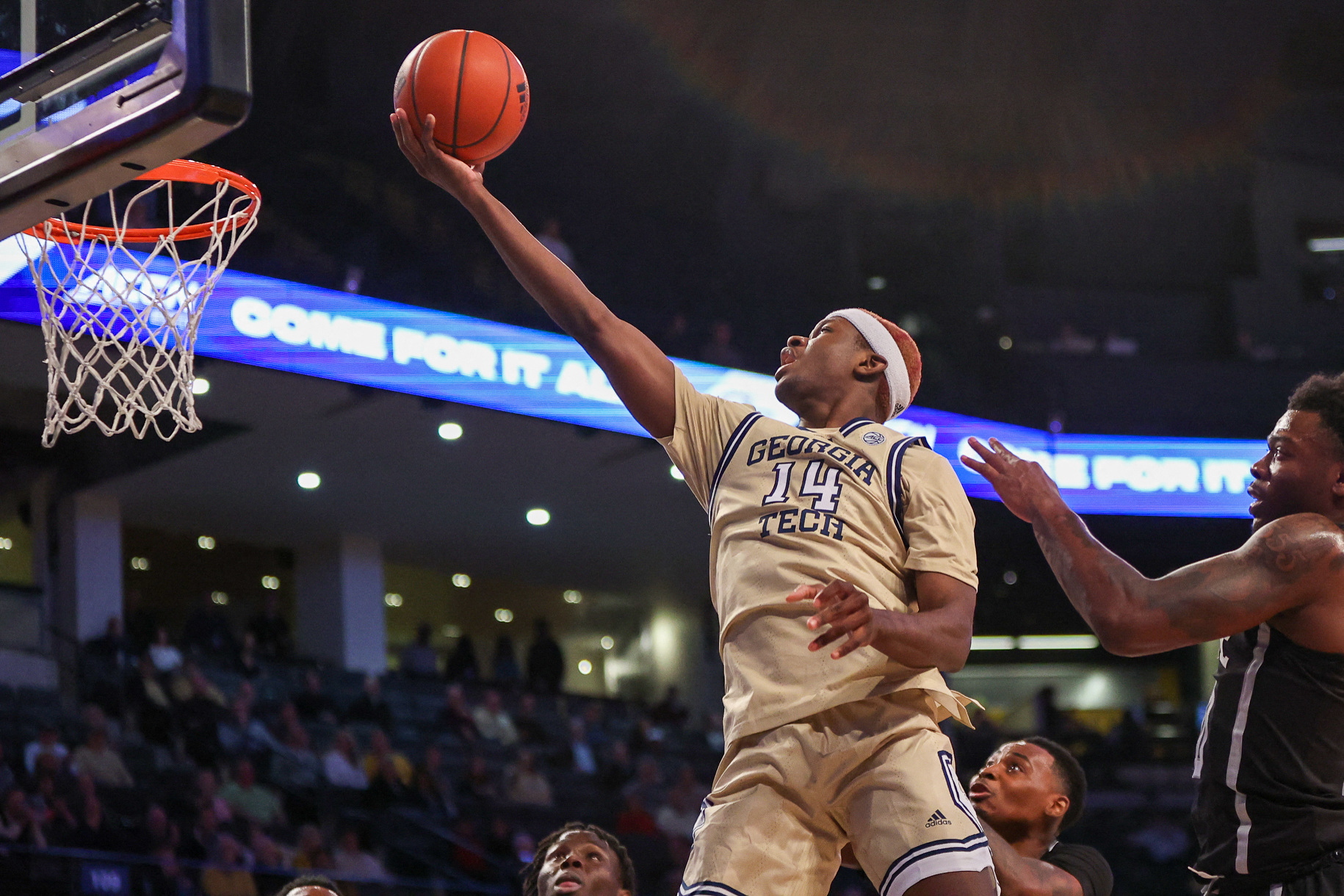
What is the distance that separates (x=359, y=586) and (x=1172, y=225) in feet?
43.1

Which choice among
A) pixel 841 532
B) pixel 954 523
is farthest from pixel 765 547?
pixel 954 523

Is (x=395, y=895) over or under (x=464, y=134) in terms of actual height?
under

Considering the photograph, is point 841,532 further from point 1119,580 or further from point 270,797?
point 270,797

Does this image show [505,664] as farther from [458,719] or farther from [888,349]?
[888,349]

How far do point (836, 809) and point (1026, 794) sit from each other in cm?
156

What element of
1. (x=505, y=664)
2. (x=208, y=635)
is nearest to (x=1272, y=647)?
(x=208, y=635)

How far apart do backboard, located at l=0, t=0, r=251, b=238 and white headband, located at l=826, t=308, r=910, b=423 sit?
4.76ft

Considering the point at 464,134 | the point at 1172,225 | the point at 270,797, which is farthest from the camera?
the point at 1172,225

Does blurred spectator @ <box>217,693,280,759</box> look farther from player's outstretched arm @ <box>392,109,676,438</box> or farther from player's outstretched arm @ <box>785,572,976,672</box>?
player's outstretched arm @ <box>785,572,976,672</box>

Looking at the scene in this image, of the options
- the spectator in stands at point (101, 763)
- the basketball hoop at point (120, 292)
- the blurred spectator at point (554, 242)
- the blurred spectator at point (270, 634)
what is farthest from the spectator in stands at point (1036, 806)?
the blurred spectator at point (270, 634)

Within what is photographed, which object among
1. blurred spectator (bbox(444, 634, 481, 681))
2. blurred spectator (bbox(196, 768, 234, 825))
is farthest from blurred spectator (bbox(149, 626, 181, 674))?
blurred spectator (bbox(444, 634, 481, 681))

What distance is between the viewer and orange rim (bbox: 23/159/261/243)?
4.71 metres

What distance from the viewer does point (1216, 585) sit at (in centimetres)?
308

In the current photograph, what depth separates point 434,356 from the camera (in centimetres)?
1254
